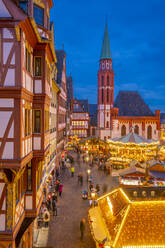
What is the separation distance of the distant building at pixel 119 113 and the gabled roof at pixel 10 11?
163ft

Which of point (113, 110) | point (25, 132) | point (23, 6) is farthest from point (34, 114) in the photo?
point (113, 110)

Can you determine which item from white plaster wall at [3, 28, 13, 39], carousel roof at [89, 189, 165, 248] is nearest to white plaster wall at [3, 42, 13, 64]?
white plaster wall at [3, 28, 13, 39]

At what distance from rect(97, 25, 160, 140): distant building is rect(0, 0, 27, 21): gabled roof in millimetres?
49706

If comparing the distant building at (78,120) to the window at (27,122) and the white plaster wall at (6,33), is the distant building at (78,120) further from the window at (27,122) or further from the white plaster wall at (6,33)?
the white plaster wall at (6,33)

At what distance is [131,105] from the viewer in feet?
194

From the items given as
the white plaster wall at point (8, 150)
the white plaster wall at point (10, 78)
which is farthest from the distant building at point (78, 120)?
the white plaster wall at point (10, 78)

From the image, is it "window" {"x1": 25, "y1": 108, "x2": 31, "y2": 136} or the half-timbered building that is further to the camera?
"window" {"x1": 25, "y1": 108, "x2": 31, "y2": 136}

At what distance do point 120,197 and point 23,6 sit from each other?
9.25 meters

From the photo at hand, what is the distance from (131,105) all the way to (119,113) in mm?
4238

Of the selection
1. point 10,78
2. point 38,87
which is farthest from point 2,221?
point 38,87

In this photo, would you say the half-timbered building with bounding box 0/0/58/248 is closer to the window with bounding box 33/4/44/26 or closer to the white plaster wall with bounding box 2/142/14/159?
the white plaster wall with bounding box 2/142/14/159

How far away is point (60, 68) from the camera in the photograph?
87.9 feet

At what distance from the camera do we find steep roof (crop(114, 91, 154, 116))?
189ft

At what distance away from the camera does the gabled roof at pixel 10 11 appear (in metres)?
7.23
